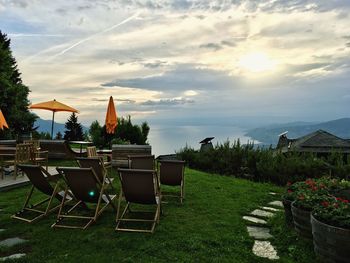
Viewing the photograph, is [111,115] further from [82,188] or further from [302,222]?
[302,222]

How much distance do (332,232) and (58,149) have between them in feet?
39.3

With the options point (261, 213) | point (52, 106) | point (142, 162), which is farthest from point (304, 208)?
point (52, 106)

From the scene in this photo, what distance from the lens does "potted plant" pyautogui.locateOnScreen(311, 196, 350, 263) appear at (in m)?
3.72

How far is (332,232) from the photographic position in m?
3.81

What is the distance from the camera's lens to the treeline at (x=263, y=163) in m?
10.3

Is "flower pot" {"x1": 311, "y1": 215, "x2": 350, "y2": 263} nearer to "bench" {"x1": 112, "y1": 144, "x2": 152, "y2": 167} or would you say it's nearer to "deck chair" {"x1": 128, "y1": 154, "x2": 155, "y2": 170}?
"deck chair" {"x1": 128, "y1": 154, "x2": 155, "y2": 170}

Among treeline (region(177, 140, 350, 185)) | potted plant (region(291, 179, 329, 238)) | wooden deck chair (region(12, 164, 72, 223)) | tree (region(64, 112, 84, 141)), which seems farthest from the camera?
tree (region(64, 112, 84, 141))

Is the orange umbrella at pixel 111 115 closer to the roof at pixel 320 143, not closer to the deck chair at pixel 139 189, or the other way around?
A: the roof at pixel 320 143

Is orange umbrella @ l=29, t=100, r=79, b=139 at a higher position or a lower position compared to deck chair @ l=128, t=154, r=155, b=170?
higher

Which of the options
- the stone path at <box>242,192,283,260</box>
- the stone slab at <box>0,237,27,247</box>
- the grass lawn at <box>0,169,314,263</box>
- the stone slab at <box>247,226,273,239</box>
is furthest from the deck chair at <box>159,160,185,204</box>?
the stone slab at <box>0,237,27,247</box>

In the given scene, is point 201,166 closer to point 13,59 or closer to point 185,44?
point 185,44

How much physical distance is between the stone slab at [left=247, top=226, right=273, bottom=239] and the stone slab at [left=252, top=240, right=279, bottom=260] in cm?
25

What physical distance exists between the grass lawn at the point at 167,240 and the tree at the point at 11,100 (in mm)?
19138

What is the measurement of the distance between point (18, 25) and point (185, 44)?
22.1 feet
